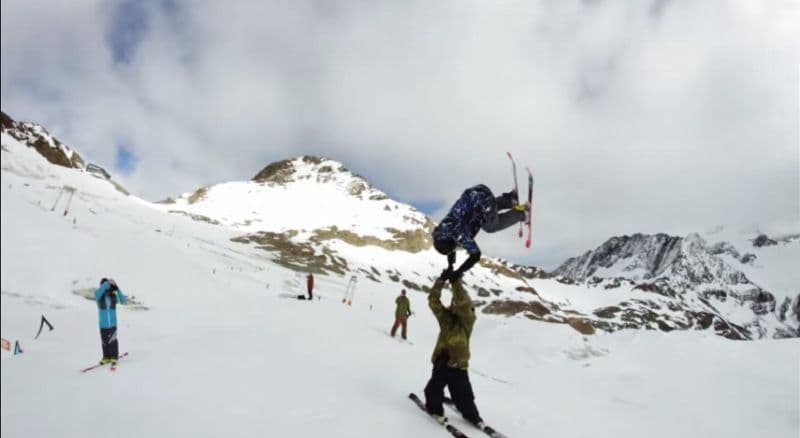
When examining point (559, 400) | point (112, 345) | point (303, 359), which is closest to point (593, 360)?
point (559, 400)

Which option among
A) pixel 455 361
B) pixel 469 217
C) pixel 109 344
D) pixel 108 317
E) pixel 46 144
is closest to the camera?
pixel 455 361

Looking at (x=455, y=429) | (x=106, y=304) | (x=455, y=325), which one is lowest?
(x=455, y=429)

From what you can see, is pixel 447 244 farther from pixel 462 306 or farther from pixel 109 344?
pixel 109 344

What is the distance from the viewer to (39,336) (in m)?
10.7

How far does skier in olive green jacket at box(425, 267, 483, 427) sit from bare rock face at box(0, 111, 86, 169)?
396 feet

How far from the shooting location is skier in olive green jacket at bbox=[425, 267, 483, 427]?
7.74 m

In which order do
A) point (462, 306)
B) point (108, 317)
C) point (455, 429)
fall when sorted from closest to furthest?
point (455, 429)
point (462, 306)
point (108, 317)

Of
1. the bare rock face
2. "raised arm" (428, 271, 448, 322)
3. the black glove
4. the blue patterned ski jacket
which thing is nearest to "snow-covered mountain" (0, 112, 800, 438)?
"raised arm" (428, 271, 448, 322)

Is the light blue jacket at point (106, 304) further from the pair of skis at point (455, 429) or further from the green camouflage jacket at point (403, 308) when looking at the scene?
the green camouflage jacket at point (403, 308)

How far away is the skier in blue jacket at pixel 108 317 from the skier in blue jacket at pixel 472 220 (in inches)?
259

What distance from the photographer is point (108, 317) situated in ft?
30.5

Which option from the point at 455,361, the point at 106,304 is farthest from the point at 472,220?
the point at 106,304

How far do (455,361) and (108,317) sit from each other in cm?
701

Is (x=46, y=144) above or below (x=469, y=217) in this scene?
above
